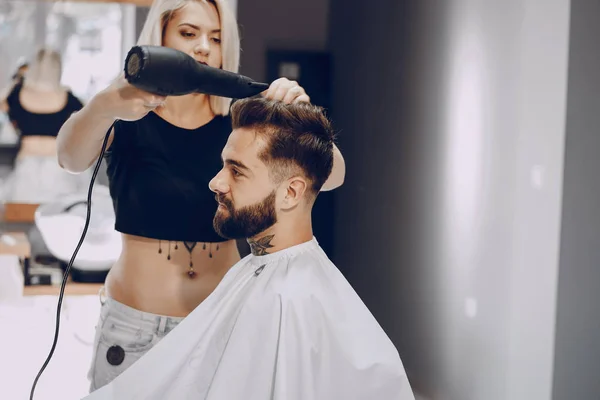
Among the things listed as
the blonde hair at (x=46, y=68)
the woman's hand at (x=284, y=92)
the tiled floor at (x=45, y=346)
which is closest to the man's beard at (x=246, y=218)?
the woman's hand at (x=284, y=92)

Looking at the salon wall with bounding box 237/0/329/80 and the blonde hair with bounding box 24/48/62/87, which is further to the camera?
the salon wall with bounding box 237/0/329/80

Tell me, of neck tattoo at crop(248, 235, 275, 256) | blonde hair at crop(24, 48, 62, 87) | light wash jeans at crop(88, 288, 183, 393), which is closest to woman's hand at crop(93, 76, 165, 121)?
neck tattoo at crop(248, 235, 275, 256)

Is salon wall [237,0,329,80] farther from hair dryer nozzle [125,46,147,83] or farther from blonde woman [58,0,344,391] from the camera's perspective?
hair dryer nozzle [125,46,147,83]

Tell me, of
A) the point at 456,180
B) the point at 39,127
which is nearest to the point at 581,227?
the point at 456,180

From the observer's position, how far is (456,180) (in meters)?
2.98

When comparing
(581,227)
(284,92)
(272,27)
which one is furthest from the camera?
(272,27)

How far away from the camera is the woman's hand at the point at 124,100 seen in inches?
47.6

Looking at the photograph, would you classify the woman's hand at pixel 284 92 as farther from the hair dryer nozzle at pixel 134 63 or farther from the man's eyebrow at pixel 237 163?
the hair dryer nozzle at pixel 134 63

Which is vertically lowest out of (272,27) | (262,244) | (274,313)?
(274,313)

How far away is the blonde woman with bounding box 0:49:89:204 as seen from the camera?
9.89 ft

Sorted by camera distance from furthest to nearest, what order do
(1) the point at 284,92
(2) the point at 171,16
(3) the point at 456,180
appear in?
(3) the point at 456,180 → (2) the point at 171,16 → (1) the point at 284,92

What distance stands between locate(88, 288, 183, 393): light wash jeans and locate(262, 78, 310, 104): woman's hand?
0.54 metres

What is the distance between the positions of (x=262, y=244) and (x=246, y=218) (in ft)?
0.26

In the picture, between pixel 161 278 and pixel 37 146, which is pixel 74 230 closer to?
pixel 37 146
